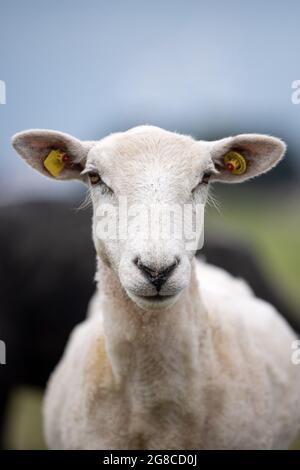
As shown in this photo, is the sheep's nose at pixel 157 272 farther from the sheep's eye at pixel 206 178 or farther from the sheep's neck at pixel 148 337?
the sheep's eye at pixel 206 178

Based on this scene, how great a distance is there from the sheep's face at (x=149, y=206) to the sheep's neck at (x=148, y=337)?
283 millimetres

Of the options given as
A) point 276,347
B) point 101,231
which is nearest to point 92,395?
point 101,231

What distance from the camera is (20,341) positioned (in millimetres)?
8867

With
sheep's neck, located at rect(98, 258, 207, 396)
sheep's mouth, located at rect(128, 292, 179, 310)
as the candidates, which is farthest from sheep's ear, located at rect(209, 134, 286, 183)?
sheep's mouth, located at rect(128, 292, 179, 310)

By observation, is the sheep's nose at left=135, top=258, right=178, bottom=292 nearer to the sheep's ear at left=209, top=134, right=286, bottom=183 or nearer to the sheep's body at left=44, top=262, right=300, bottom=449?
the sheep's body at left=44, top=262, right=300, bottom=449

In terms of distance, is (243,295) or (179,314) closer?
(179,314)

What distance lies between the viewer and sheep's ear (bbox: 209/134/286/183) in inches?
175

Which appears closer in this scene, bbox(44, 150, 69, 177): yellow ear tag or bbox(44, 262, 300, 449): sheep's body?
bbox(44, 262, 300, 449): sheep's body

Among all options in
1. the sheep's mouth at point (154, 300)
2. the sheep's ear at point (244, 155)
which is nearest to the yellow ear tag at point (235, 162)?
the sheep's ear at point (244, 155)

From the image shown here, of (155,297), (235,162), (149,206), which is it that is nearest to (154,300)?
(155,297)

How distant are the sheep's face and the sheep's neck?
283 millimetres

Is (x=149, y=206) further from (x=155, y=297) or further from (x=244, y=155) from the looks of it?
(x=244, y=155)

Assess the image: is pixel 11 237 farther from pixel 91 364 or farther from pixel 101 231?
pixel 101 231
